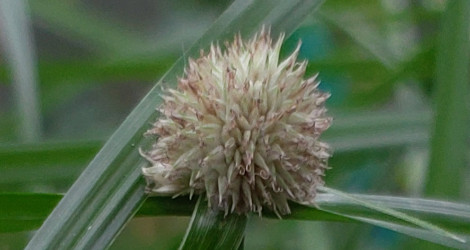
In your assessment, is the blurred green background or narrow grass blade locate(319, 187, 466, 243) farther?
the blurred green background

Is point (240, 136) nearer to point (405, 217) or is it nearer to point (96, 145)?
point (405, 217)

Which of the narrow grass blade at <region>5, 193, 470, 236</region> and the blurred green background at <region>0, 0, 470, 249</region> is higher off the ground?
the blurred green background at <region>0, 0, 470, 249</region>

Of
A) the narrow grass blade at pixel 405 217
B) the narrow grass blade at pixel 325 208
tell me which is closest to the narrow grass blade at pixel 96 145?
the narrow grass blade at pixel 325 208

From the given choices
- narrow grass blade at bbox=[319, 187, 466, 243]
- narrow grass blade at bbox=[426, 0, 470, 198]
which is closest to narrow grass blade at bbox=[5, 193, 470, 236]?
narrow grass blade at bbox=[319, 187, 466, 243]

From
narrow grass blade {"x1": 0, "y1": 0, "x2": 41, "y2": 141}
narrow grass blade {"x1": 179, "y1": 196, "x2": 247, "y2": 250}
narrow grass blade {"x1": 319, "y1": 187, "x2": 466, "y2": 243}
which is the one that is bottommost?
narrow grass blade {"x1": 319, "y1": 187, "x2": 466, "y2": 243}

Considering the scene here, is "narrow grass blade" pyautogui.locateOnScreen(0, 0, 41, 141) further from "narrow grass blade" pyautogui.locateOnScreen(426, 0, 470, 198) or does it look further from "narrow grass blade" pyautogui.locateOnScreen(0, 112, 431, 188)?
"narrow grass blade" pyautogui.locateOnScreen(426, 0, 470, 198)

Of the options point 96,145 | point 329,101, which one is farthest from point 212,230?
point 329,101

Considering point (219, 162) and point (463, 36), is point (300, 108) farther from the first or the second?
point (463, 36)
